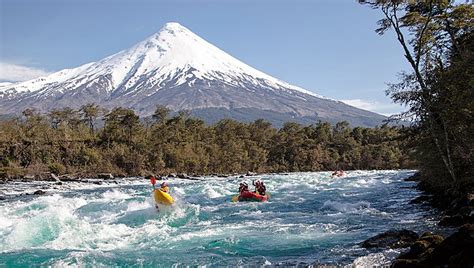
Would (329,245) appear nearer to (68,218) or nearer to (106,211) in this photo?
(68,218)

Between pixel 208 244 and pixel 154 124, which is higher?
pixel 154 124

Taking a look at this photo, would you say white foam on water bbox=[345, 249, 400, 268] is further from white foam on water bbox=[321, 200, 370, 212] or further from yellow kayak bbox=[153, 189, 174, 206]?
yellow kayak bbox=[153, 189, 174, 206]

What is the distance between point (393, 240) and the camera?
29.8ft

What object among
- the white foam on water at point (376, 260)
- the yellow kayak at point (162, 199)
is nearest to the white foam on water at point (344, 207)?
the yellow kayak at point (162, 199)

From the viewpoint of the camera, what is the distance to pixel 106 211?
15.9 m

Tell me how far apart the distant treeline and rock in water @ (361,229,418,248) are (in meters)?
27.6

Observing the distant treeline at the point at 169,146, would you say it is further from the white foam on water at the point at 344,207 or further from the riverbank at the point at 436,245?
the riverbank at the point at 436,245

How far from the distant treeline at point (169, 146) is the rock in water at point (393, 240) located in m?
27.6

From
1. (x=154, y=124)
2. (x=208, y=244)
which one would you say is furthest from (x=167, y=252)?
(x=154, y=124)

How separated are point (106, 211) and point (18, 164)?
3311 centimetres

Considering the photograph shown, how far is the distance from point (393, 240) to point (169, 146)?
1905 inches

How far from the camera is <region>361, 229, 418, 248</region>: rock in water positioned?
884 cm

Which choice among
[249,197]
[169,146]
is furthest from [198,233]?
[169,146]

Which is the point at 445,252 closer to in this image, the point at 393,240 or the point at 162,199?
the point at 393,240
